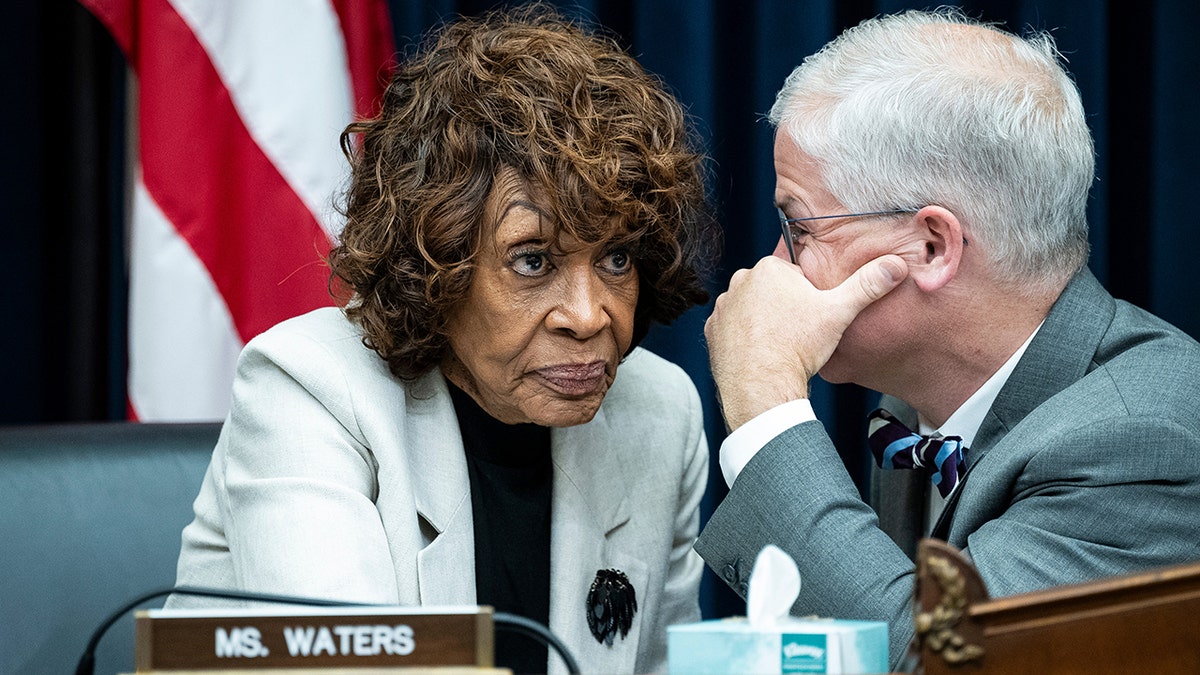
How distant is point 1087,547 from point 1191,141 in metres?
1.20

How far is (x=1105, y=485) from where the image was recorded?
52.6 inches

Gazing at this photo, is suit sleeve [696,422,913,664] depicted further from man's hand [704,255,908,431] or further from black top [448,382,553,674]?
black top [448,382,553,674]

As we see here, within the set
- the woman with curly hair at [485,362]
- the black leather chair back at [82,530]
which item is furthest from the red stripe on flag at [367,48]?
the black leather chair back at [82,530]

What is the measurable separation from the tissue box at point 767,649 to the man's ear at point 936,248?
0.79 metres

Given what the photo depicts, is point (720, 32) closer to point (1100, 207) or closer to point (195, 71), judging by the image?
point (1100, 207)

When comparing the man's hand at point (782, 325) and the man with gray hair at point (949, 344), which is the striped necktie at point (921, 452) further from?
the man's hand at point (782, 325)

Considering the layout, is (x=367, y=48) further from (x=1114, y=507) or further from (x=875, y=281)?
(x=1114, y=507)

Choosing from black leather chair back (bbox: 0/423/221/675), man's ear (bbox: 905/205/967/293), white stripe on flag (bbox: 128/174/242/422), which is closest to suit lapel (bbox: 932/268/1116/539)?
man's ear (bbox: 905/205/967/293)

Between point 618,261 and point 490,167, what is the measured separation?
0.67 ft

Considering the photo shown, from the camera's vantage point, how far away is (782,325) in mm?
1571

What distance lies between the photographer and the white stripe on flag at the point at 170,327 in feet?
7.60

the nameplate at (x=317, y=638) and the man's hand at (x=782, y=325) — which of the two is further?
Result: the man's hand at (x=782, y=325)

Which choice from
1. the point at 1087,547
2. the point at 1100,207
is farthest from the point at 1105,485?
the point at 1100,207

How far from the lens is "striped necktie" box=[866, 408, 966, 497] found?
1590mm
